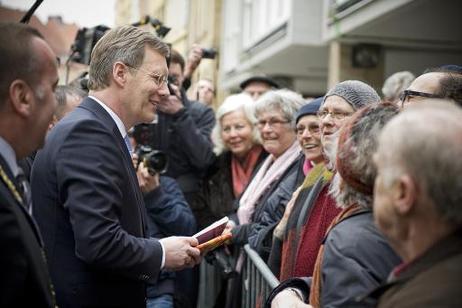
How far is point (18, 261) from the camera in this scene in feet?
5.02

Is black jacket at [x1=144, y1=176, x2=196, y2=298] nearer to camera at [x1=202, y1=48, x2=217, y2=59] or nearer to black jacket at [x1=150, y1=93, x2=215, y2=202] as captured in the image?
black jacket at [x1=150, y1=93, x2=215, y2=202]

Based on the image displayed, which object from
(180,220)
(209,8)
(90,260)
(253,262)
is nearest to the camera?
(90,260)

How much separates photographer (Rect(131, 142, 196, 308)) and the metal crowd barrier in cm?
47

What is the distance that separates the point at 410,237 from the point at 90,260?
1.21 meters

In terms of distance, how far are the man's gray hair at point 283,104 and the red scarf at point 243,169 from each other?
0.53 m

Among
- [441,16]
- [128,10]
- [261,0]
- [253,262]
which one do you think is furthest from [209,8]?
[128,10]

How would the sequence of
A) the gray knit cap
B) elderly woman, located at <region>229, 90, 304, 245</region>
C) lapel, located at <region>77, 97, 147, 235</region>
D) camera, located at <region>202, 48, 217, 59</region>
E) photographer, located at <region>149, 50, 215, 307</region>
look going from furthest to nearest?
1. camera, located at <region>202, 48, 217, 59</region>
2. photographer, located at <region>149, 50, 215, 307</region>
3. elderly woman, located at <region>229, 90, 304, 245</region>
4. the gray knit cap
5. lapel, located at <region>77, 97, 147, 235</region>

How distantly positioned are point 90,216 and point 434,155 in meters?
1.28

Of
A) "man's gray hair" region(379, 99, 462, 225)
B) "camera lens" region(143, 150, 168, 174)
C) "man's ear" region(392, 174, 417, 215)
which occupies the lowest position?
"camera lens" region(143, 150, 168, 174)

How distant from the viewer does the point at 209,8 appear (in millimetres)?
18453

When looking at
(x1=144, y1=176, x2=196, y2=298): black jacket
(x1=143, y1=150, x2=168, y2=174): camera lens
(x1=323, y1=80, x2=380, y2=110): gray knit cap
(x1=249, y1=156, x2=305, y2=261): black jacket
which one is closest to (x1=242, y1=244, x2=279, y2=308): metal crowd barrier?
(x1=249, y1=156, x2=305, y2=261): black jacket

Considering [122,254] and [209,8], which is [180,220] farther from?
[209,8]

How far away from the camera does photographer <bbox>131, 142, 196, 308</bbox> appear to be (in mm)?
3713

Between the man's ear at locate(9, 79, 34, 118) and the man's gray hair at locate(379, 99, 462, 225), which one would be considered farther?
the man's ear at locate(9, 79, 34, 118)
